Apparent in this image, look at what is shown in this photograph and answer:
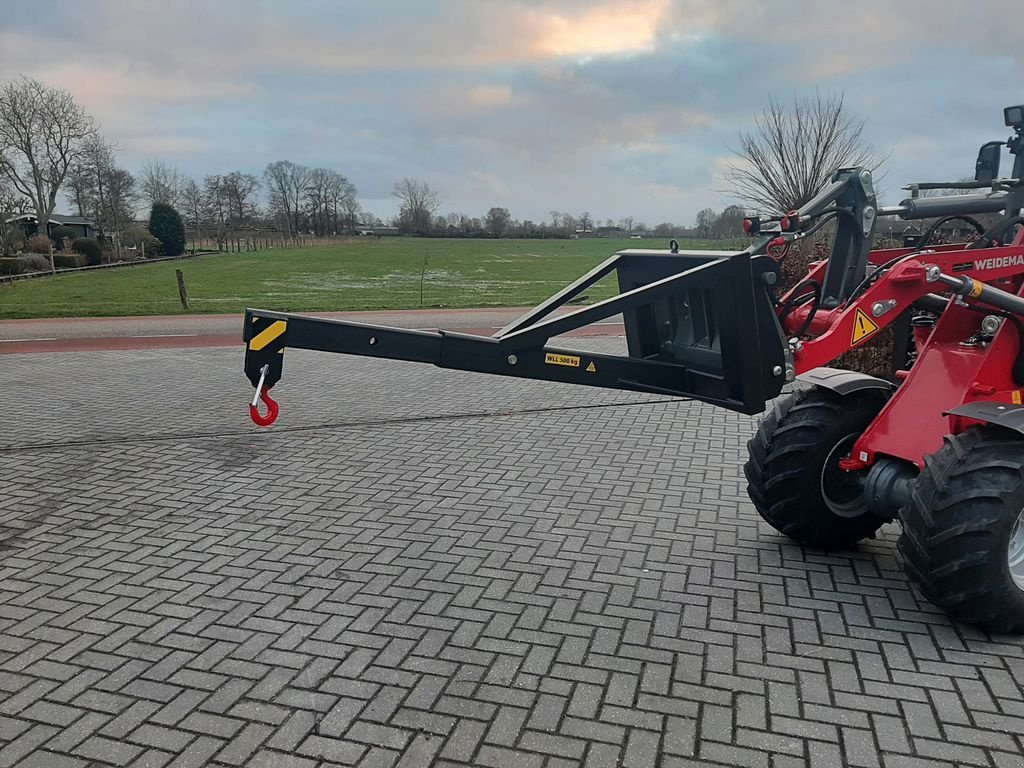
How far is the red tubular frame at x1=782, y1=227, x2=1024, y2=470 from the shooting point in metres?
3.95

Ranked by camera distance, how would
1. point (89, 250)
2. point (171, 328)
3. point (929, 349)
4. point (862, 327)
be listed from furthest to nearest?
point (89, 250) → point (171, 328) → point (929, 349) → point (862, 327)

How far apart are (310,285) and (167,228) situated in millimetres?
29022

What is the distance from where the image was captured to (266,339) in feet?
13.1

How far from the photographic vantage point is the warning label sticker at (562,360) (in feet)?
13.2

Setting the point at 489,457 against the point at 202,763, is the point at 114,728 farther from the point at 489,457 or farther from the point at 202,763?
the point at 489,457

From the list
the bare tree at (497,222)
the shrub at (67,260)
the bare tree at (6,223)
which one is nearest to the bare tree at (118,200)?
the shrub at (67,260)

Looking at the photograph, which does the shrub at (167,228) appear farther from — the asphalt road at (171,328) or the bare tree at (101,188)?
the asphalt road at (171,328)

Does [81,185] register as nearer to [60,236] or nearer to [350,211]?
[60,236]

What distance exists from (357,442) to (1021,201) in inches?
226

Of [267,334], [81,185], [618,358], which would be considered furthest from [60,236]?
[618,358]

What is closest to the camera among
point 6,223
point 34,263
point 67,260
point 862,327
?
point 862,327

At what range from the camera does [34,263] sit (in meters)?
36.6

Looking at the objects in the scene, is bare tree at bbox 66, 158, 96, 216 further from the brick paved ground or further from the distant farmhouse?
the brick paved ground

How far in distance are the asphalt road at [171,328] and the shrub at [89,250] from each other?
28.9 m
